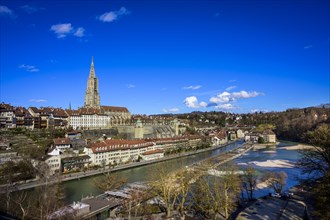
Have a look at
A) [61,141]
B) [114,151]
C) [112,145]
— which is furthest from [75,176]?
[112,145]

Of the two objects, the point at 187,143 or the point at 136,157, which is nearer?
the point at 136,157

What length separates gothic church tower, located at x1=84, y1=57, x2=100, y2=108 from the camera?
3196 inches

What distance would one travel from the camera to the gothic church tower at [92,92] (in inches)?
3196

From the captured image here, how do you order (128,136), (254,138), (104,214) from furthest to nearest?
1. (254,138)
2. (128,136)
3. (104,214)

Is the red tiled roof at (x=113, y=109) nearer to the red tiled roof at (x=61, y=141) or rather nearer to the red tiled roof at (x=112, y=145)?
the red tiled roof at (x=112, y=145)

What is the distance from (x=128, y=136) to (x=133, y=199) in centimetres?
4329

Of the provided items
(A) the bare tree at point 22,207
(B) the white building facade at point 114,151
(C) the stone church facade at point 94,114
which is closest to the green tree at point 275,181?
(A) the bare tree at point 22,207

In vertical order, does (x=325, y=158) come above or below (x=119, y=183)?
above

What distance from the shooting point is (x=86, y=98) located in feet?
271

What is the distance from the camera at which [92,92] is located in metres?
81.4

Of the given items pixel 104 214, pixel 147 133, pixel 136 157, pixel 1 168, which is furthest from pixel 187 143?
pixel 104 214

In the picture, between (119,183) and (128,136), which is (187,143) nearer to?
(128,136)

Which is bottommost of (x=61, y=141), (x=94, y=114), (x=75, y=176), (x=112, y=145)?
(x=75, y=176)

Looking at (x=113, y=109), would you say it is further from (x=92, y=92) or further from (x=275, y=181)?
(x=275, y=181)
